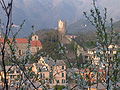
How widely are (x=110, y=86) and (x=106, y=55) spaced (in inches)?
22.1

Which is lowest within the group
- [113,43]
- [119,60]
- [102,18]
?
[119,60]

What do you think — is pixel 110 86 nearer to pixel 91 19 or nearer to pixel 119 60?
pixel 119 60

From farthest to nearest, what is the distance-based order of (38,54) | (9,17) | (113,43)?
(38,54) → (113,43) → (9,17)

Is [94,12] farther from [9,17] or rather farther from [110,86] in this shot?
[9,17]

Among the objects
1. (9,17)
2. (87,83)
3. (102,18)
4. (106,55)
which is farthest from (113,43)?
(9,17)

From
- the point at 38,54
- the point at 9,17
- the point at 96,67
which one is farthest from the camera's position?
the point at 38,54

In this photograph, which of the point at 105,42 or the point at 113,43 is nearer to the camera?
the point at 105,42

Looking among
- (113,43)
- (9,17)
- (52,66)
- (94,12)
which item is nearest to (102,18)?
(94,12)

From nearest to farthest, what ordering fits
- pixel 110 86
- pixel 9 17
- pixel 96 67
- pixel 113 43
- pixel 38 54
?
pixel 9 17
pixel 110 86
pixel 113 43
pixel 96 67
pixel 38 54

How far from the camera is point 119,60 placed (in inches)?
134

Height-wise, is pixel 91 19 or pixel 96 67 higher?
pixel 91 19

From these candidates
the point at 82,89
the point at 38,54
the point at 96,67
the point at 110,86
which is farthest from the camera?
the point at 38,54

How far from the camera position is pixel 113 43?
3.66 m

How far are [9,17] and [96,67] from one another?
101 inches
